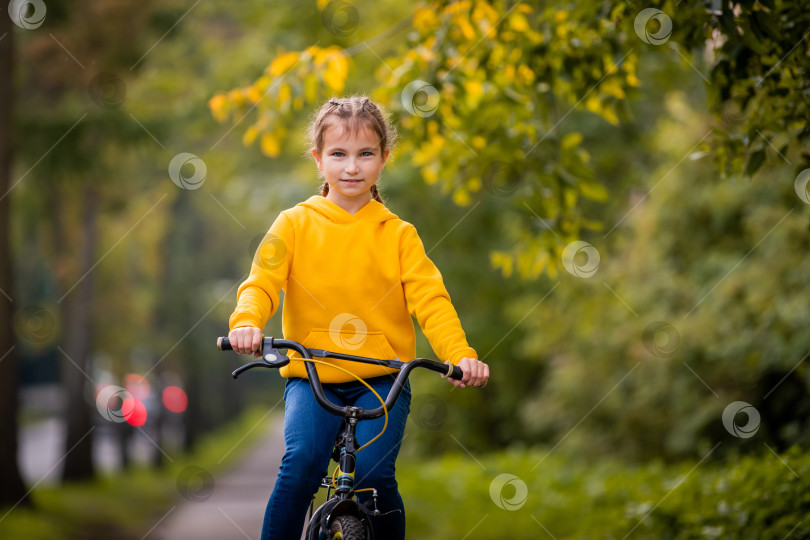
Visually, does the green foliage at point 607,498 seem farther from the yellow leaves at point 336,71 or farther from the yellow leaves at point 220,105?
the yellow leaves at point 220,105

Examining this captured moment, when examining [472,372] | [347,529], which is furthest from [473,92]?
[347,529]

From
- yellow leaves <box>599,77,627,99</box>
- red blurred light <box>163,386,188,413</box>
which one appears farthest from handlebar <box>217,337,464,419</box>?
red blurred light <box>163,386,188,413</box>

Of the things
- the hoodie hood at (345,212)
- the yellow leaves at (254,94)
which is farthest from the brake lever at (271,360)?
the yellow leaves at (254,94)

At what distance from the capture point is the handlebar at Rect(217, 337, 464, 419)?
2732 mm

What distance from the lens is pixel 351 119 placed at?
321cm

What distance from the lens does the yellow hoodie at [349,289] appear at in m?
3.09

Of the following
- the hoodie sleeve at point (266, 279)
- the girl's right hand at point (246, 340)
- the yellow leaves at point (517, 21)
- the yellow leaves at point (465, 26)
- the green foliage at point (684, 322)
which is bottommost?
the green foliage at point (684, 322)

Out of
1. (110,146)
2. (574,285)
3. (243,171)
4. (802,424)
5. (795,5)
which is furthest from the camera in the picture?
(243,171)

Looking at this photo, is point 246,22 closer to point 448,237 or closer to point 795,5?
point 448,237

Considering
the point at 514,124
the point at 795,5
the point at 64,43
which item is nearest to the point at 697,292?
the point at 514,124

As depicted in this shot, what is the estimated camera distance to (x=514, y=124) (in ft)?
19.8

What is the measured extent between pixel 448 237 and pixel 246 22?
4959 mm

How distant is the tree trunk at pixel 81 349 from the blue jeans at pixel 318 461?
38.1 ft

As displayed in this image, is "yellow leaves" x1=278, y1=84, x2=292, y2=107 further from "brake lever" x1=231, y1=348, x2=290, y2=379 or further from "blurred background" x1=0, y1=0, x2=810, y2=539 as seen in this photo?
"brake lever" x1=231, y1=348, x2=290, y2=379
